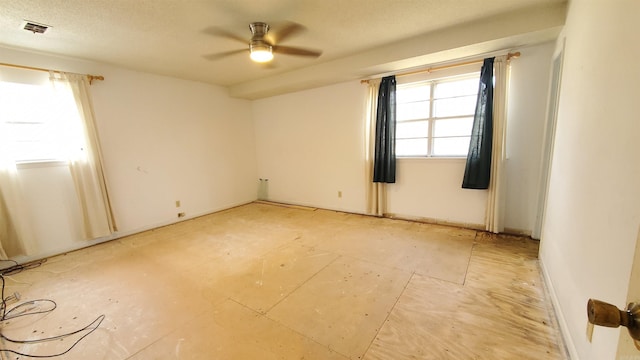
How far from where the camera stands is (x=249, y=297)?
212cm

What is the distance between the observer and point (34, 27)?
7.48ft

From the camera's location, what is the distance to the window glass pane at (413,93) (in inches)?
142

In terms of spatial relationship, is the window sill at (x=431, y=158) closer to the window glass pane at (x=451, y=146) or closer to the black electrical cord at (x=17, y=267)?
the window glass pane at (x=451, y=146)

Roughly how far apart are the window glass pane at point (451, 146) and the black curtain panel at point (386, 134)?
606 millimetres

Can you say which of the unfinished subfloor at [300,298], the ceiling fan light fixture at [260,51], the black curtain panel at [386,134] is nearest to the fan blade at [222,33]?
the ceiling fan light fixture at [260,51]

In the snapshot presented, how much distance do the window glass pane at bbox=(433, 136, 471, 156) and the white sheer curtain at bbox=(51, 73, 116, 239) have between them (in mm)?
4713

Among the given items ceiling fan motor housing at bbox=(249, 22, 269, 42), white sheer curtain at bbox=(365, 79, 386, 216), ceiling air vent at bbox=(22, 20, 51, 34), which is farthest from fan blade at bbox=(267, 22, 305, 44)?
ceiling air vent at bbox=(22, 20, 51, 34)

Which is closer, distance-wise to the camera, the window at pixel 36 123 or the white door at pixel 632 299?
the white door at pixel 632 299

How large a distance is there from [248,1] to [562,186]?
9.56ft

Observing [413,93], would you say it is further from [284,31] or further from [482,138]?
[284,31]

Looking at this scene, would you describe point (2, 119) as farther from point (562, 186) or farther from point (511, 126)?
point (511, 126)

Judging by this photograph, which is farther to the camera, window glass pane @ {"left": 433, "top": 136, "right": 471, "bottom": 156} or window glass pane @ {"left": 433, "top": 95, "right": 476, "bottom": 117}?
window glass pane @ {"left": 433, "top": 136, "right": 471, "bottom": 156}

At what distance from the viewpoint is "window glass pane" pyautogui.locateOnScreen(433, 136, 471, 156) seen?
11.3 ft

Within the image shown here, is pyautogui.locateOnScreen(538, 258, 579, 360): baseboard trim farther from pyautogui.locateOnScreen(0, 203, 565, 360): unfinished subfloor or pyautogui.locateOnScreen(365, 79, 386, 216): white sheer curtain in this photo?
pyautogui.locateOnScreen(365, 79, 386, 216): white sheer curtain
